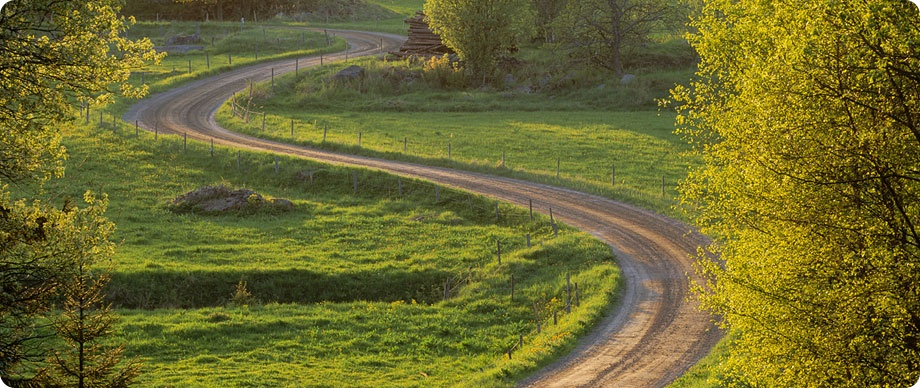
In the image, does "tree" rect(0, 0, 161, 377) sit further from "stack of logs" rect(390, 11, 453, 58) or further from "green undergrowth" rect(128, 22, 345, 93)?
"stack of logs" rect(390, 11, 453, 58)

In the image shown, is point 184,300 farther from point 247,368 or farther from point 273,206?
point 273,206

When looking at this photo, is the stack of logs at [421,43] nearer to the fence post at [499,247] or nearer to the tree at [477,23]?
the tree at [477,23]

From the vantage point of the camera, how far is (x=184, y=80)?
96.7m

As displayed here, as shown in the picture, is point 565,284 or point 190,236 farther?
point 190,236

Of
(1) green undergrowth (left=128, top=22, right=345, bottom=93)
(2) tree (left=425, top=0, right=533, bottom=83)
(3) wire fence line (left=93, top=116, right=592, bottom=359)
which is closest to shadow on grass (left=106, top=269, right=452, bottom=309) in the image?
(3) wire fence line (left=93, top=116, right=592, bottom=359)

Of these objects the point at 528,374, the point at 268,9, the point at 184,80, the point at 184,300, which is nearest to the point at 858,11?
the point at 528,374

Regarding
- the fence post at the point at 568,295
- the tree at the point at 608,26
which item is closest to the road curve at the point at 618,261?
the fence post at the point at 568,295

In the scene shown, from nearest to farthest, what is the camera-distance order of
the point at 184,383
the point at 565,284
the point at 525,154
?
the point at 184,383
the point at 565,284
the point at 525,154

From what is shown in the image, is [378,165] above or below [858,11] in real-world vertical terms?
below

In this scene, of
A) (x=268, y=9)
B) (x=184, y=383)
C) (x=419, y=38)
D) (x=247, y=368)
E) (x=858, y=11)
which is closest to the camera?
(x=858, y=11)

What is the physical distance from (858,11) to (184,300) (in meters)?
32.7

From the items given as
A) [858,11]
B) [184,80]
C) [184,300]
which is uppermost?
[858,11]

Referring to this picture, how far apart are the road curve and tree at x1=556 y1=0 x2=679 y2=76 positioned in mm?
36875

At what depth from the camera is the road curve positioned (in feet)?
108
